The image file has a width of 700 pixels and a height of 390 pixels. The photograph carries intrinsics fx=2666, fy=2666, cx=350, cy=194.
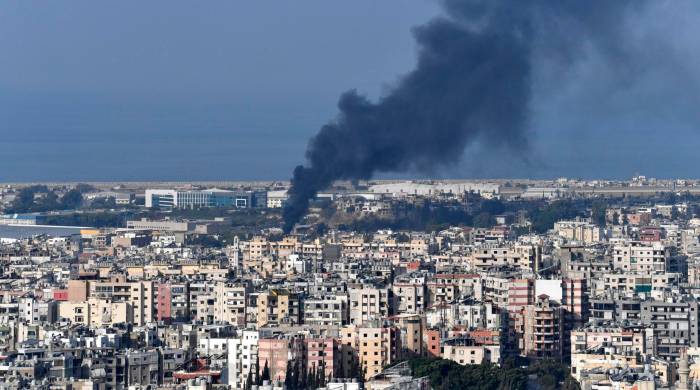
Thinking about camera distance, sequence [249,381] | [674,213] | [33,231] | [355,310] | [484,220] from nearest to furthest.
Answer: [249,381]
[355,310]
[484,220]
[674,213]
[33,231]

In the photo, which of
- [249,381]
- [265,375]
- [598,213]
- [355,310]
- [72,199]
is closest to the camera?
[249,381]

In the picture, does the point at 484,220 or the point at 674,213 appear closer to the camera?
the point at 484,220

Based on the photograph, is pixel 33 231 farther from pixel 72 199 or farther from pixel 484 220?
pixel 72 199

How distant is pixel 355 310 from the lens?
156 feet

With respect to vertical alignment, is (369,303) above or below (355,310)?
above

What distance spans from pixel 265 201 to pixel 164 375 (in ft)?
258

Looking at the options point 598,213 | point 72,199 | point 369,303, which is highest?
point 72,199

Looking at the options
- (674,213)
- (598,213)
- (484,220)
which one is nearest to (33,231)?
(484,220)

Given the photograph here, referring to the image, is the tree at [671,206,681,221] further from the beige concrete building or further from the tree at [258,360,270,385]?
the tree at [258,360,270,385]

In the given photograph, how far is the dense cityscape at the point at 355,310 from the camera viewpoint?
3888cm

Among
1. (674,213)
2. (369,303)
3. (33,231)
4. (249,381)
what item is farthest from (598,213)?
(249,381)

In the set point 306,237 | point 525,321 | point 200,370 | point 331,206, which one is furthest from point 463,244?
point 200,370

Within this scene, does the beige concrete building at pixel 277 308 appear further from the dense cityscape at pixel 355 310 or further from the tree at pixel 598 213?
the tree at pixel 598 213

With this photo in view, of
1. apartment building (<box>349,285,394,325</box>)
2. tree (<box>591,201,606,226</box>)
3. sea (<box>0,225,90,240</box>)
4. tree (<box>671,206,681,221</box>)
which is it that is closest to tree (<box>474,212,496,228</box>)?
tree (<box>591,201,606,226</box>)
